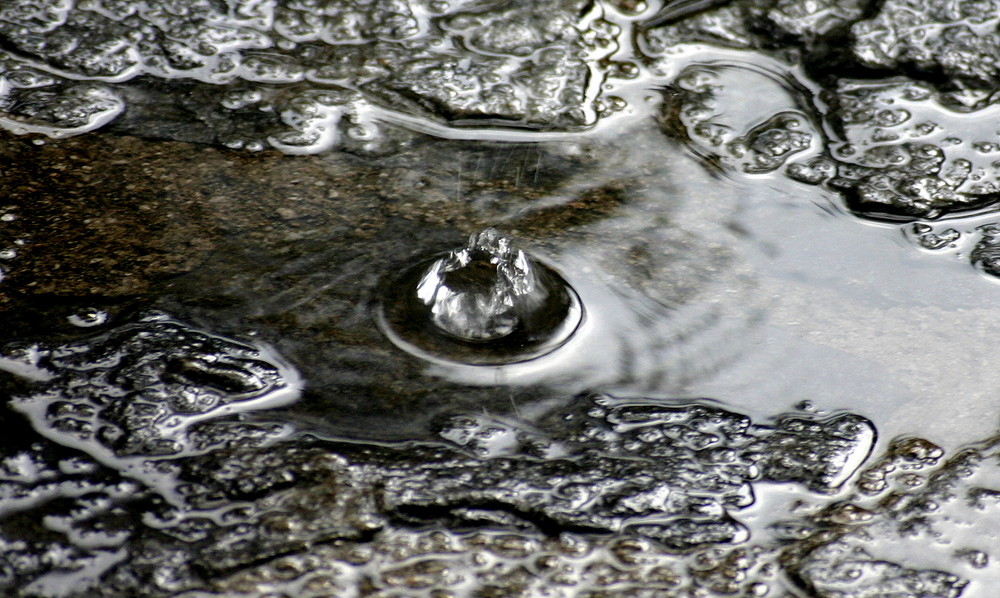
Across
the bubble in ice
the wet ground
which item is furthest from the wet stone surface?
the bubble in ice

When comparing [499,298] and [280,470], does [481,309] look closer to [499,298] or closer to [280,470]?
[499,298]

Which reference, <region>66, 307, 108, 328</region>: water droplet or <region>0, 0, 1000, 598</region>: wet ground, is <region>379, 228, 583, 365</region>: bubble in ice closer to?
<region>0, 0, 1000, 598</region>: wet ground

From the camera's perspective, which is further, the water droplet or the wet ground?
the water droplet

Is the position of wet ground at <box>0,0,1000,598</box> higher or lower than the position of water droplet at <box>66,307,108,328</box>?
higher

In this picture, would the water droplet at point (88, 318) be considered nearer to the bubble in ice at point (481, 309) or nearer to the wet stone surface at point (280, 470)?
the wet stone surface at point (280, 470)

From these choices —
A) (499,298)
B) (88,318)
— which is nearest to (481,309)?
(499,298)

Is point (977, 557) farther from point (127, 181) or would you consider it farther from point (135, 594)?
point (127, 181)

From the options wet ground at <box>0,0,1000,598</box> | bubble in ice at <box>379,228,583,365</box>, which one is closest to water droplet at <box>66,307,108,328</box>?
wet ground at <box>0,0,1000,598</box>

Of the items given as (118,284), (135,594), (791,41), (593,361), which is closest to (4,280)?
(118,284)
